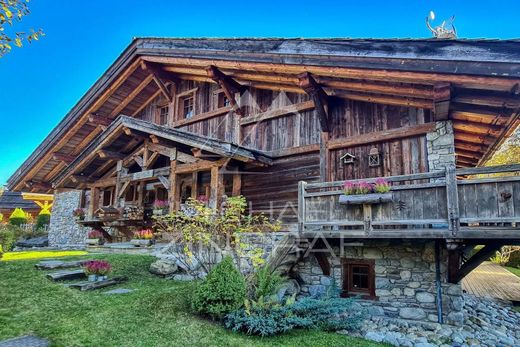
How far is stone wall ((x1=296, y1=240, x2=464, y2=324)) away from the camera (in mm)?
6809

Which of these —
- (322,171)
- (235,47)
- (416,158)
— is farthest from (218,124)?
(416,158)

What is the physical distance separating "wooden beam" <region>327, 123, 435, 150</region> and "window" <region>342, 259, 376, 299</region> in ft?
9.51

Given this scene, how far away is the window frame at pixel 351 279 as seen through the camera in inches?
302

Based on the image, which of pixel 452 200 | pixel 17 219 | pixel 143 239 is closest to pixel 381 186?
pixel 452 200

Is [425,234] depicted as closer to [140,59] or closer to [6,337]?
[6,337]

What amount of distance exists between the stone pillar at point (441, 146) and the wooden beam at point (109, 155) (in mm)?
10094

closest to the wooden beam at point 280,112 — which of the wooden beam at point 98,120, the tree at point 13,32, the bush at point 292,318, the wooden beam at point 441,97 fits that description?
the wooden beam at point 441,97

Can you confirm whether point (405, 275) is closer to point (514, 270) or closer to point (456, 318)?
point (456, 318)

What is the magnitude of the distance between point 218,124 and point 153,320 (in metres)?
7.76

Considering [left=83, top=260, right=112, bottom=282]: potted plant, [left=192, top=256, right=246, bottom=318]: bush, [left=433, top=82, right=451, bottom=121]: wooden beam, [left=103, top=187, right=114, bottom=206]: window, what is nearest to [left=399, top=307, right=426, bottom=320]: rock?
[left=192, top=256, right=246, bottom=318]: bush

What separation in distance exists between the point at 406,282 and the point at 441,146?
9.88 ft

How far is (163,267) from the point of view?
27.0 feet

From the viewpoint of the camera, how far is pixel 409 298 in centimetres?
717

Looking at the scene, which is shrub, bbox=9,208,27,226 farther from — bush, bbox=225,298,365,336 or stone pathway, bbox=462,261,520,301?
stone pathway, bbox=462,261,520,301
